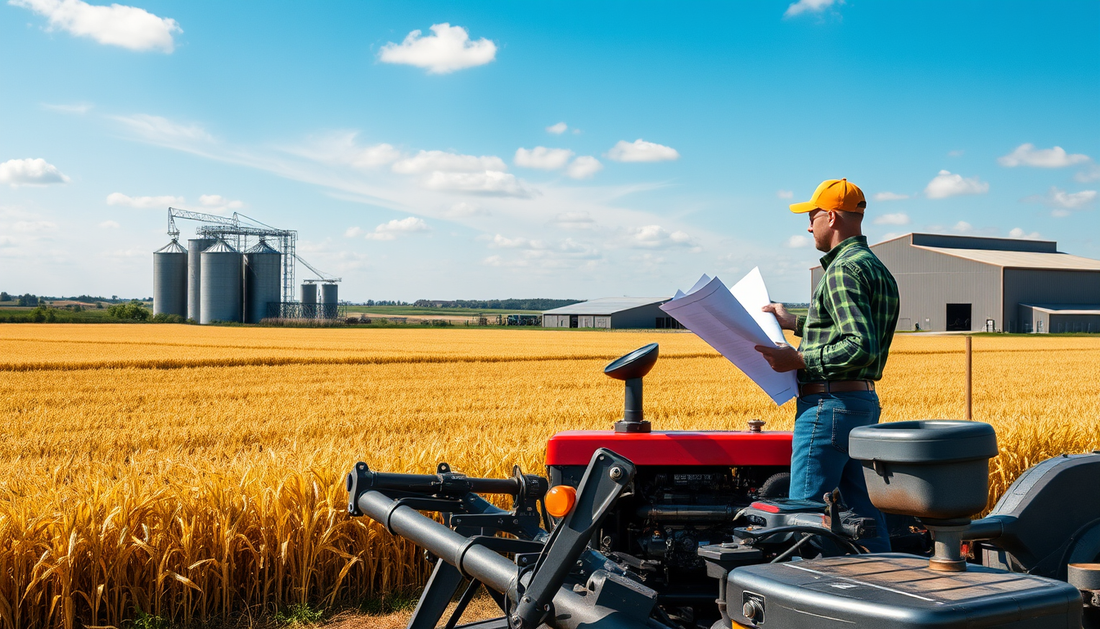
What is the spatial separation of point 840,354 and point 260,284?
2945 inches

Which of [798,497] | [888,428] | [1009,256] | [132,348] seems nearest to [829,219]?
[798,497]

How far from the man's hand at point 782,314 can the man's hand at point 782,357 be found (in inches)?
8.3

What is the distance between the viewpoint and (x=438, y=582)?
2703mm

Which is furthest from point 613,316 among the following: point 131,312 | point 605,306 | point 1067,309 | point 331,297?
point 131,312

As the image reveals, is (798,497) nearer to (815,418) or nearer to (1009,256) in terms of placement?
(815,418)

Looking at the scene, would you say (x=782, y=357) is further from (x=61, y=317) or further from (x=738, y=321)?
(x=61, y=317)

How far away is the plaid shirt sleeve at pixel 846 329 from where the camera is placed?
3.01 m

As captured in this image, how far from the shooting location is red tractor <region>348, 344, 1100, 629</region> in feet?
6.30

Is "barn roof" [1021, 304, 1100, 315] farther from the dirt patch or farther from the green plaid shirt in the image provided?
the green plaid shirt

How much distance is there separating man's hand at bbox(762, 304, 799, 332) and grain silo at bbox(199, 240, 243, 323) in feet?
240

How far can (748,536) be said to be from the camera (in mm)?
2529

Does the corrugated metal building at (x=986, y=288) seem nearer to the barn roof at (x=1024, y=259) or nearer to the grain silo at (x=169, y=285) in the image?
the barn roof at (x=1024, y=259)

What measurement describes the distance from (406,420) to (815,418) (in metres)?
10.3

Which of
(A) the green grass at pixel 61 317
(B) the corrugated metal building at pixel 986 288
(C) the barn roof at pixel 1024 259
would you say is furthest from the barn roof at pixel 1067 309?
(A) the green grass at pixel 61 317
